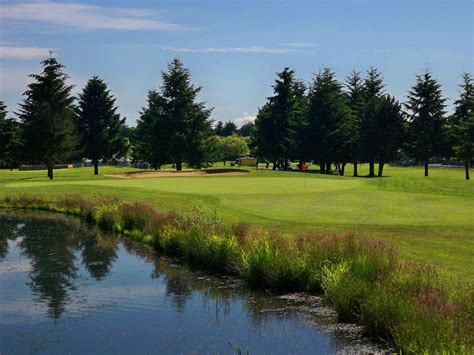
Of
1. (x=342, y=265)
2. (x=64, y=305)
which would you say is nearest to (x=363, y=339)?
(x=342, y=265)

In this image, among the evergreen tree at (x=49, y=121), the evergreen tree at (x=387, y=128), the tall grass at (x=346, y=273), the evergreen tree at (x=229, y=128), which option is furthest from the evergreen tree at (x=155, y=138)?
the evergreen tree at (x=229, y=128)

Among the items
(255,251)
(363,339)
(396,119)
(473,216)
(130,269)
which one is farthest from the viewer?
(396,119)

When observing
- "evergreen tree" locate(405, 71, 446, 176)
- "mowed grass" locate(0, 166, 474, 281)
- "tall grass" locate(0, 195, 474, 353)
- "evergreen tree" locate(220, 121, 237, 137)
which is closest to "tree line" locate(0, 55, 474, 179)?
"evergreen tree" locate(405, 71, 446, 176)

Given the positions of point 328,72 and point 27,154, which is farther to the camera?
point 328,72

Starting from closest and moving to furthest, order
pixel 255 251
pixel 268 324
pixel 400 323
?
pixel 400 323 < pixel 268 324 < pixel 255 251

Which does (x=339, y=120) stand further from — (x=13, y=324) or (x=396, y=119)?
(x=13, y=324)

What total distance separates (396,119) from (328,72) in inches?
530

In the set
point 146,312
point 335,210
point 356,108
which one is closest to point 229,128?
point 356,108

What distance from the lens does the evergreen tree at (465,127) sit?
7069cm

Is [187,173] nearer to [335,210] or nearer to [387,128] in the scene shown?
[387,128]

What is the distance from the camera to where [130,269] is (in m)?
19.8

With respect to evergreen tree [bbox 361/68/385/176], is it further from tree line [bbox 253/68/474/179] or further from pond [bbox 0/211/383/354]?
pond [bbox 0/211/383/354]

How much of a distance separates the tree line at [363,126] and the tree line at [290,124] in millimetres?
146

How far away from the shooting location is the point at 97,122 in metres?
86.4
